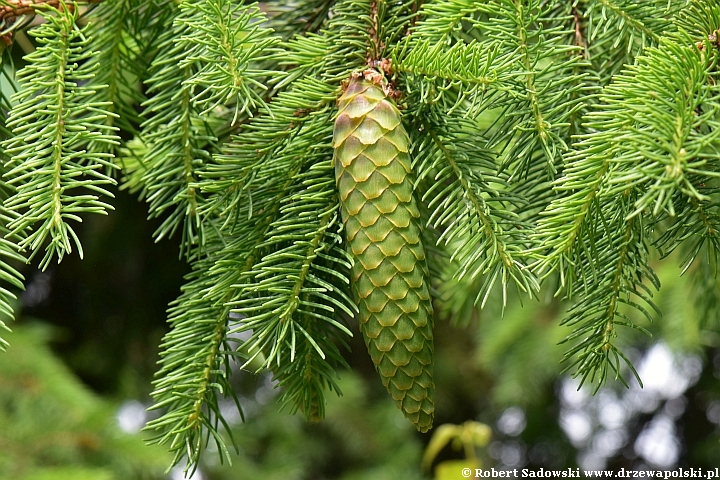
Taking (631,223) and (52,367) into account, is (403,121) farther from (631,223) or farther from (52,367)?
(52,367)

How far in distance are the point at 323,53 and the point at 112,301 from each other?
1.52 m

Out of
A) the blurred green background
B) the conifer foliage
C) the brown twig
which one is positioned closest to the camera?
the conifer foliage

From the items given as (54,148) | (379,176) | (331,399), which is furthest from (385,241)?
(331,399)

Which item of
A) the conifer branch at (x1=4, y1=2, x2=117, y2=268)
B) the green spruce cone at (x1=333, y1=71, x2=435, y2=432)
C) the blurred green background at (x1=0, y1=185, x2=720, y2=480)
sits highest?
the conifer branch at (x1=4, y1=2, x2=117, y2=268)

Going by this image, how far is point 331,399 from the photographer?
1.85m

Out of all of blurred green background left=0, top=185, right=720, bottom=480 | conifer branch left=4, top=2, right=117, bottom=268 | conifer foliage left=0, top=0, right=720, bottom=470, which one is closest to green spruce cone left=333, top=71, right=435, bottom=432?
conifer foliage left=0, top=0, right=720, bottom=470

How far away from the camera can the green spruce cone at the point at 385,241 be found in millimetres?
440

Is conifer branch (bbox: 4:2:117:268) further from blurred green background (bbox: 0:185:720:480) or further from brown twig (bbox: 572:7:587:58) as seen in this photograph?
blurred green background (bbox: 0:185:720:480)

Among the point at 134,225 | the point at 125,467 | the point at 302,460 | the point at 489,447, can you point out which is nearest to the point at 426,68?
the point at 125,467

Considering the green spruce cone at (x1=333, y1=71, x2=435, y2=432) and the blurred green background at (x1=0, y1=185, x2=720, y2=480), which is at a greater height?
the green spruce cone at (x1=333, y1=71, x2=435, y2=432)

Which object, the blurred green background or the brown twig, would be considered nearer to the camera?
the brown twig

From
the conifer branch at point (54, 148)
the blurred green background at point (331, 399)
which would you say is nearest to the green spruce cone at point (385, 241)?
the conifer branch at point (54, 148)

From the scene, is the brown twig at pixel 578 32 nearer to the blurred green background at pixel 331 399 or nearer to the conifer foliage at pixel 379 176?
the conifer foliage at pixel 379 176

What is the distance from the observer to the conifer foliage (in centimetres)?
41
